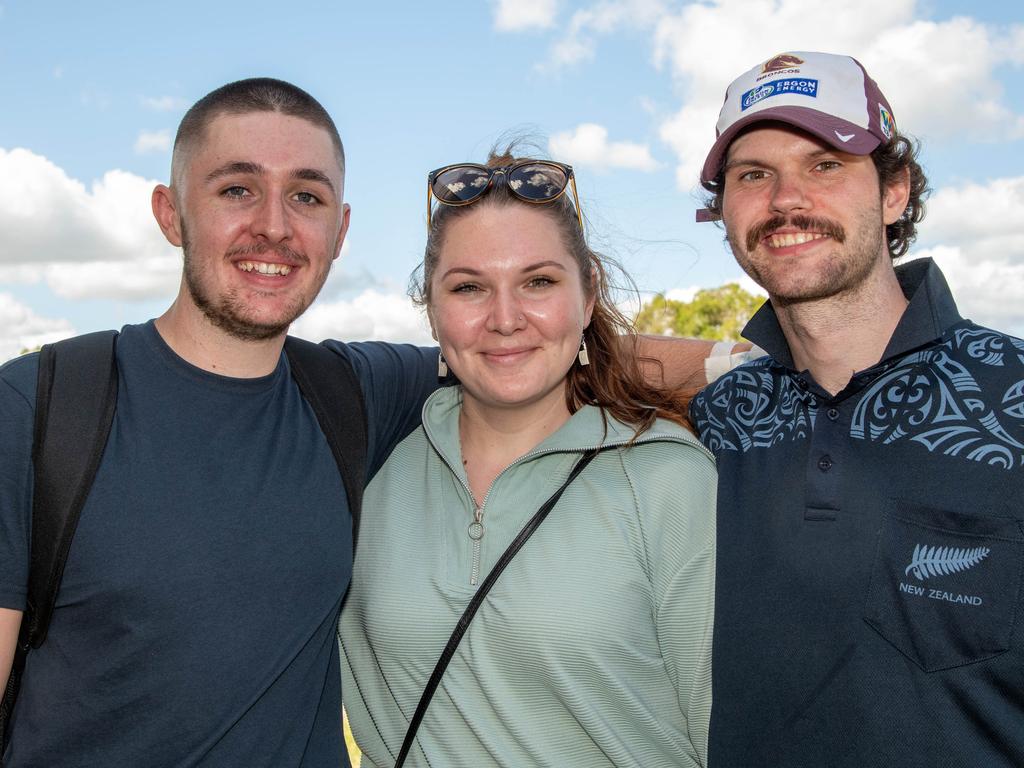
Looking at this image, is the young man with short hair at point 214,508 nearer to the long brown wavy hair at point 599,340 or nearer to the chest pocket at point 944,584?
the long brown wavy hair at point 599,340

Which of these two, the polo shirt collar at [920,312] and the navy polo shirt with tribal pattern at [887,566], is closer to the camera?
the navy polo shirt with tribal pattern at [887,566]

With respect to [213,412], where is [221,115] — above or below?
above

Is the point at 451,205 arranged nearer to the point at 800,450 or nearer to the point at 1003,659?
the point at 800,450

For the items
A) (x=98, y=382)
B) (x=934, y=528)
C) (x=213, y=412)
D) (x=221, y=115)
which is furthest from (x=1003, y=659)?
(x=221, y=115)

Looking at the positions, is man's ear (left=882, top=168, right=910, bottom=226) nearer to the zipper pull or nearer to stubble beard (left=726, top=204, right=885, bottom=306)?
stubble beard (left=726, top=204, right=885, bottom=306)

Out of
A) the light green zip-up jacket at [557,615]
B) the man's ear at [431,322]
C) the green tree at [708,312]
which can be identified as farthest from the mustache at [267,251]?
the green tree at [708,312]

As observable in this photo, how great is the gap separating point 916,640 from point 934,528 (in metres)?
0.33

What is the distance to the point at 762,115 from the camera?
3.12 meters

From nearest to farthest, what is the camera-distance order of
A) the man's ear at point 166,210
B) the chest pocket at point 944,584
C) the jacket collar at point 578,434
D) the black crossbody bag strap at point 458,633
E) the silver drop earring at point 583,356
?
1. the chest pocket at point 944,584
2. the black crossbody bag strap at point 458,633
3. the jacket collar at point 578,434
4. the man's ear at point 166,210
5. the silver drop earring at point 583,356

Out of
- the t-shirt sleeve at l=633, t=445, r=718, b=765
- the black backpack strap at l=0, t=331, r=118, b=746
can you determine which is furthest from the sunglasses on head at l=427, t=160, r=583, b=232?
the black backpack strap at l=0, t=331, r=118, b=746

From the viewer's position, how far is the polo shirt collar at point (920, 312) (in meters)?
2.66

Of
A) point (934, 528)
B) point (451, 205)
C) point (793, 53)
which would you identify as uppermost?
point (793, 53)

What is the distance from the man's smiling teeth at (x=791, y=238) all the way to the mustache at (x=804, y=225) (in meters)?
0.02

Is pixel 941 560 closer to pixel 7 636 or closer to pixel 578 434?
pixel 578 434
